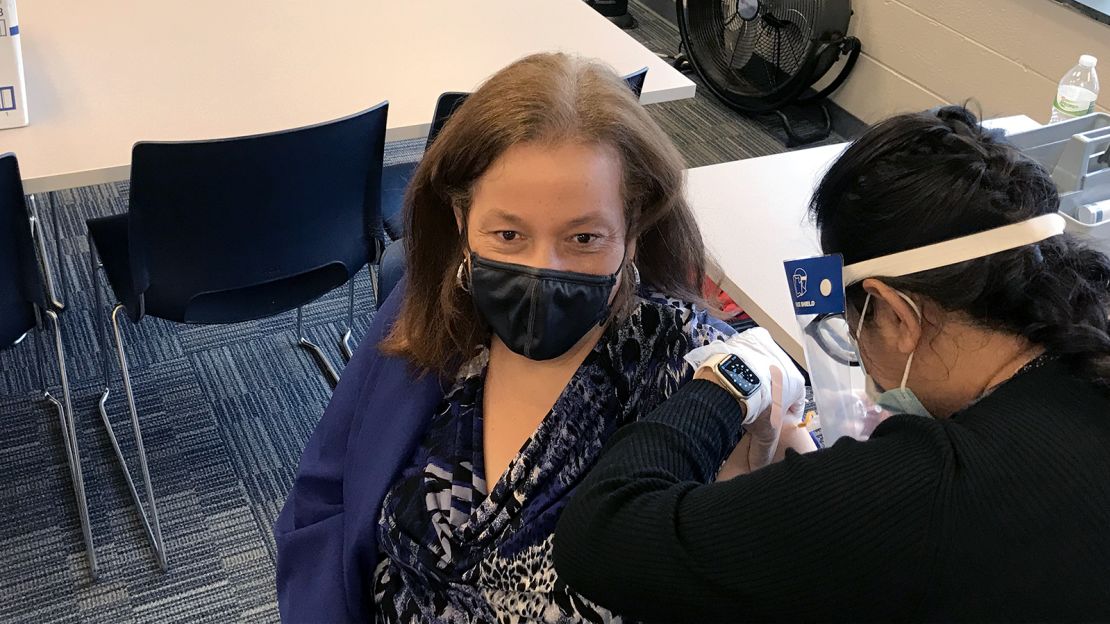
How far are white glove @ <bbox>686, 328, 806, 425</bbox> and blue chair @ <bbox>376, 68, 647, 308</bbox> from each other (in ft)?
1.37

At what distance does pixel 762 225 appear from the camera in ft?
6.52

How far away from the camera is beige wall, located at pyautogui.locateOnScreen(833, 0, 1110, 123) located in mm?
3143

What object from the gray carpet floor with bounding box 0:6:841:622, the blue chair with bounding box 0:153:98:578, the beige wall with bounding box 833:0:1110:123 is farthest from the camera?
the beige wall with bounding box 833:0:1110:123

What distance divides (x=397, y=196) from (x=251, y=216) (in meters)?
0.55

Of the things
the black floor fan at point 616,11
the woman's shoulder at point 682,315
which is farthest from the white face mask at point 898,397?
the black floor fan at point 616,11

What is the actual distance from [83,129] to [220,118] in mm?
272

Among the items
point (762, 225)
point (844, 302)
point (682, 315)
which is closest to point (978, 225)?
point (844, 302)

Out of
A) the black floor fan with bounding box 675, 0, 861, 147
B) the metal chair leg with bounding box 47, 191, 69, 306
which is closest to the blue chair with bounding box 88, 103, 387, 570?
the metal chair leg with bounding box 47, 191, 69, 306

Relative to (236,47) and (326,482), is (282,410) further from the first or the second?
(326,482)

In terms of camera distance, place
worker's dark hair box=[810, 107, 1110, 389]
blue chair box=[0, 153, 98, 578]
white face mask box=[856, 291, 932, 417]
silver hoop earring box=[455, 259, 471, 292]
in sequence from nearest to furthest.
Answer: worker's dark hair box=[810, 107, 1110, 389]
white face mask box=[856, 291, 932, 417]
silver hoop earring box=[455, 259, 471, 292]
blue chair box=[0, 153, 98, 578]

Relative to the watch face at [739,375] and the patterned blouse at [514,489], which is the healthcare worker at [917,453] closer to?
the watch face at [739,375]

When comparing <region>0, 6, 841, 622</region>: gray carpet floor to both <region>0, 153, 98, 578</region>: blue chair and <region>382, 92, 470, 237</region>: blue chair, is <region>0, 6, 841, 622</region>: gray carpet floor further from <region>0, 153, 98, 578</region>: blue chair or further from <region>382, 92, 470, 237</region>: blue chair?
<region>382, 92, 470, 237</region>: blue chair

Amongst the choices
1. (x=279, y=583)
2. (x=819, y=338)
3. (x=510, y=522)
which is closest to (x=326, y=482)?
(x=279, y=583)

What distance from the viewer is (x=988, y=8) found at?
3.37 metres
